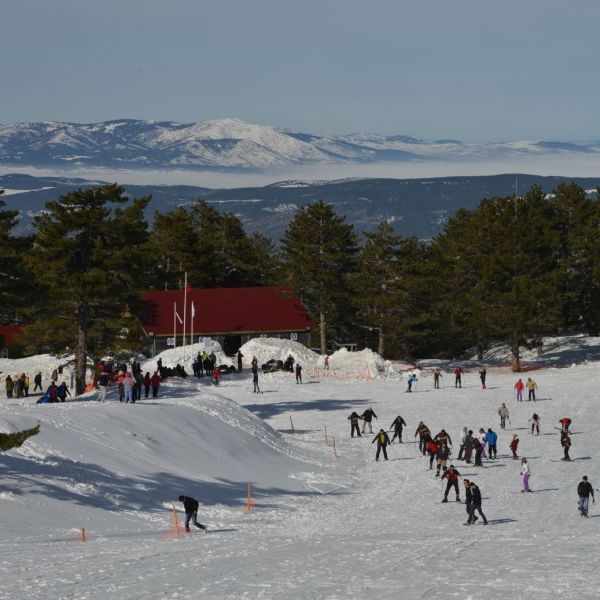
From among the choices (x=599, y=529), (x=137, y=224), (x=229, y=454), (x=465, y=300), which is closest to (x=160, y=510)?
(x=229, y=454)

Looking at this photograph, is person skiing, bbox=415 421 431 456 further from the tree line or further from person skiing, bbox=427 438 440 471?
the tree line

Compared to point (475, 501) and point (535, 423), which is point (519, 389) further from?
point (475, 501)

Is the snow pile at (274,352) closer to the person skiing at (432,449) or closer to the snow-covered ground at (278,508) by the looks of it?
the snow-covered ground at (278,508)

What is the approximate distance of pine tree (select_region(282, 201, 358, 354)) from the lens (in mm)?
90750

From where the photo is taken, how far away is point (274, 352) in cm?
7494

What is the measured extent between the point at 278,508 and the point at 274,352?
3928 cm

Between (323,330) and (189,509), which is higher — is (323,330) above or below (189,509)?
above

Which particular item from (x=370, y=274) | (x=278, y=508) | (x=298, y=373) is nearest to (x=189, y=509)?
(x=278, y=508)

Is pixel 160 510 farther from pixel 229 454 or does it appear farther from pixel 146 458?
pixel 229 454

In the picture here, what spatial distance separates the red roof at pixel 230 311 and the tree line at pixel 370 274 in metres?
2.22

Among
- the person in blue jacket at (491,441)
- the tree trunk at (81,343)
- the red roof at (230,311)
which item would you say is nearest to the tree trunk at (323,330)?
the red roof at (230,311)

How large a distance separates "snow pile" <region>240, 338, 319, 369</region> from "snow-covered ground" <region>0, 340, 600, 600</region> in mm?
16542

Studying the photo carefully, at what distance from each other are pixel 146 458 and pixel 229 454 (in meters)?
4.58

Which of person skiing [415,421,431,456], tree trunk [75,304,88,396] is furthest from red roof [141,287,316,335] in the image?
person skiing [415,421,431,456]
